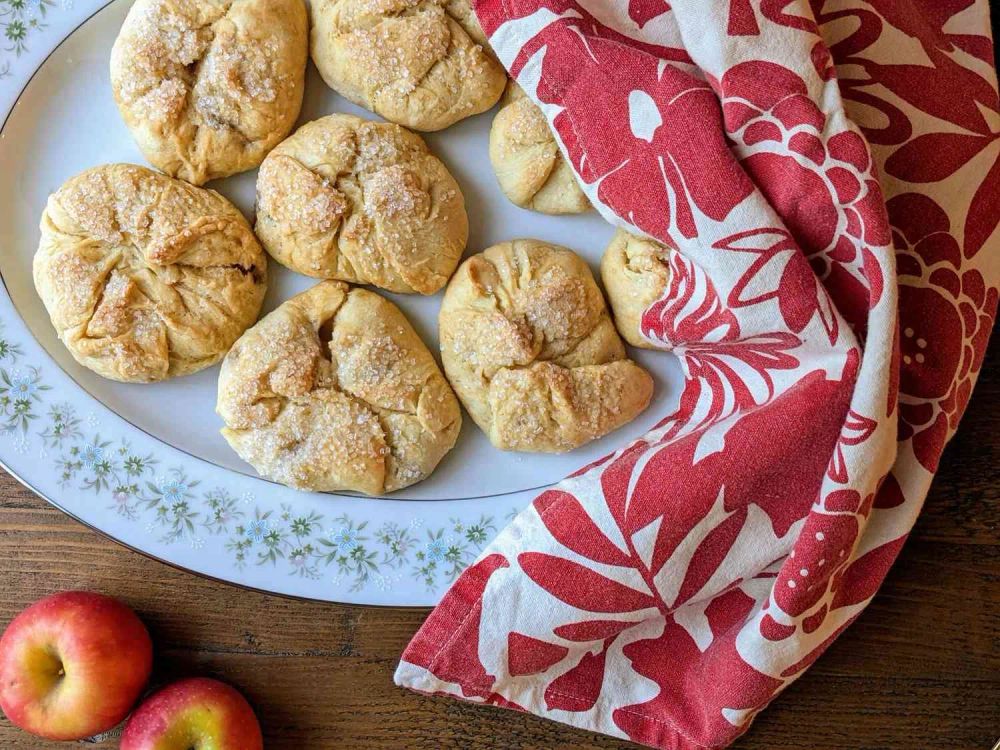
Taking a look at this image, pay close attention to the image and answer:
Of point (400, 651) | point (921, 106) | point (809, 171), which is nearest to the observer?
point (809, 171)

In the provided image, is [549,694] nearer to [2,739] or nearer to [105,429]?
[105,429]

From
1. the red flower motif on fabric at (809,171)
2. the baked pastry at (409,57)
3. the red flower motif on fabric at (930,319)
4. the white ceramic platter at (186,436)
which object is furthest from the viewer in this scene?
the white ceramic platter at (186,436)

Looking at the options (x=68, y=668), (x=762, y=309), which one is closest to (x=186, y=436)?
(x=68, y=668)

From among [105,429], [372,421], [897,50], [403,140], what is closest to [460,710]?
[372,421]

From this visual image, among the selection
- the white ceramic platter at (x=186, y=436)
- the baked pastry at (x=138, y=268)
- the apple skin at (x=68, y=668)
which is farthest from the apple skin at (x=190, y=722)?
the baked pastry at (x=138, y=268)

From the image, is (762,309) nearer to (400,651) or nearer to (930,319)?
(930,319)

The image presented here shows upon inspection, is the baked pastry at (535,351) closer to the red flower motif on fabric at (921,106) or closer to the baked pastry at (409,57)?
the baked pastry at (409,57)
